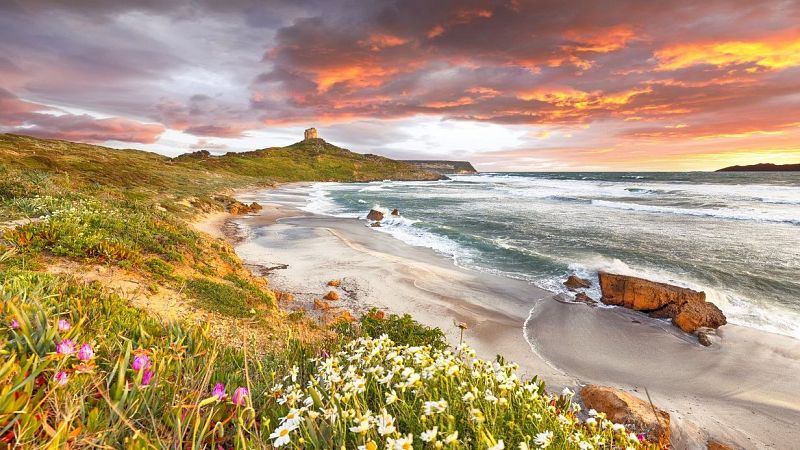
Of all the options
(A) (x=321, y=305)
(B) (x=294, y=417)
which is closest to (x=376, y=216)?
(A) (x=321, y=305)

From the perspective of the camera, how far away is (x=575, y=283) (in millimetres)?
15492

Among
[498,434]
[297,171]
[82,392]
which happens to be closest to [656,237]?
[498,434]

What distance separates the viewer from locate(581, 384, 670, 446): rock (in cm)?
659

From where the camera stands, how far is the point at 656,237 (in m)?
24.8

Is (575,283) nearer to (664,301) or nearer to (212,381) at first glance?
(664,301)

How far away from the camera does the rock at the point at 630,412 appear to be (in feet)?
21.6

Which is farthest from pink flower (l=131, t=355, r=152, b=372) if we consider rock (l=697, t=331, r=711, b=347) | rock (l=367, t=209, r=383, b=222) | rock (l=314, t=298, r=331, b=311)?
rock (l=367, t=209, r=383, b=222)

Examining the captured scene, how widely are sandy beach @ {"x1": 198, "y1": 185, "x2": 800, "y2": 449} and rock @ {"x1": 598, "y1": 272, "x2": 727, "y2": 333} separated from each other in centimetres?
44

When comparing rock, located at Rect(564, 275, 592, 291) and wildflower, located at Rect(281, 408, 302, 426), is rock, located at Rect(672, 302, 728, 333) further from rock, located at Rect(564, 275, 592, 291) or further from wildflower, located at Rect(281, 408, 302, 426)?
wildflower, located at Rect(281, 408, 302, 426)

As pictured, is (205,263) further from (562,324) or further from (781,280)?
(781,280)

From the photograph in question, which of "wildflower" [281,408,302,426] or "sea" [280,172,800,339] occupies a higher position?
"wildflower" [281,408,302,426]

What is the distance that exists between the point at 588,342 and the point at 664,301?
4027 mm

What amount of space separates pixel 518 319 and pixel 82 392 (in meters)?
12.1

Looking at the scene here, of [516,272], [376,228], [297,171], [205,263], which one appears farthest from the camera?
[297,171]
